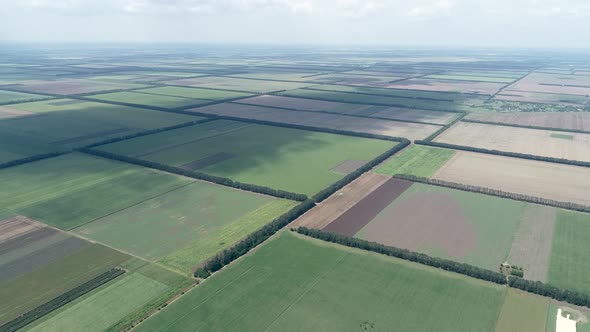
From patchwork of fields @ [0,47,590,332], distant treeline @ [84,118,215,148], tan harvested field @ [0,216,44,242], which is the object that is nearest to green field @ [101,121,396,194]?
patchwork of fields @ [0,47,590,332]

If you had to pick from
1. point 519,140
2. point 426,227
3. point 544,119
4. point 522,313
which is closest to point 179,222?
point 426,227

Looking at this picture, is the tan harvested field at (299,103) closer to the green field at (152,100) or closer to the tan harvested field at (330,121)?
the tan harvested field at (330,121)

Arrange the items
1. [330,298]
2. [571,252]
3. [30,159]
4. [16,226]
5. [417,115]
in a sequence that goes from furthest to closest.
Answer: [417,115], [30,159], [16,226], [571,252], [330,298]

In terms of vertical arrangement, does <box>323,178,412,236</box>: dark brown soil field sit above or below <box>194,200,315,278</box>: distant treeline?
below

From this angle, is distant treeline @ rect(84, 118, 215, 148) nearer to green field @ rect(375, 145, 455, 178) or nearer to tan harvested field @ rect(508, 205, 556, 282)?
green field @ rect(375, 145, 455, 178)

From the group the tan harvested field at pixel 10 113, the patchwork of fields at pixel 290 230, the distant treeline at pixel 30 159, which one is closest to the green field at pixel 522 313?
the patchwork of fields at pixel 290 230

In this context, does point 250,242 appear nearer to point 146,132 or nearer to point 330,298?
point 330,298

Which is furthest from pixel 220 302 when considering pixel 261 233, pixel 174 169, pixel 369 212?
pixel 174 169
